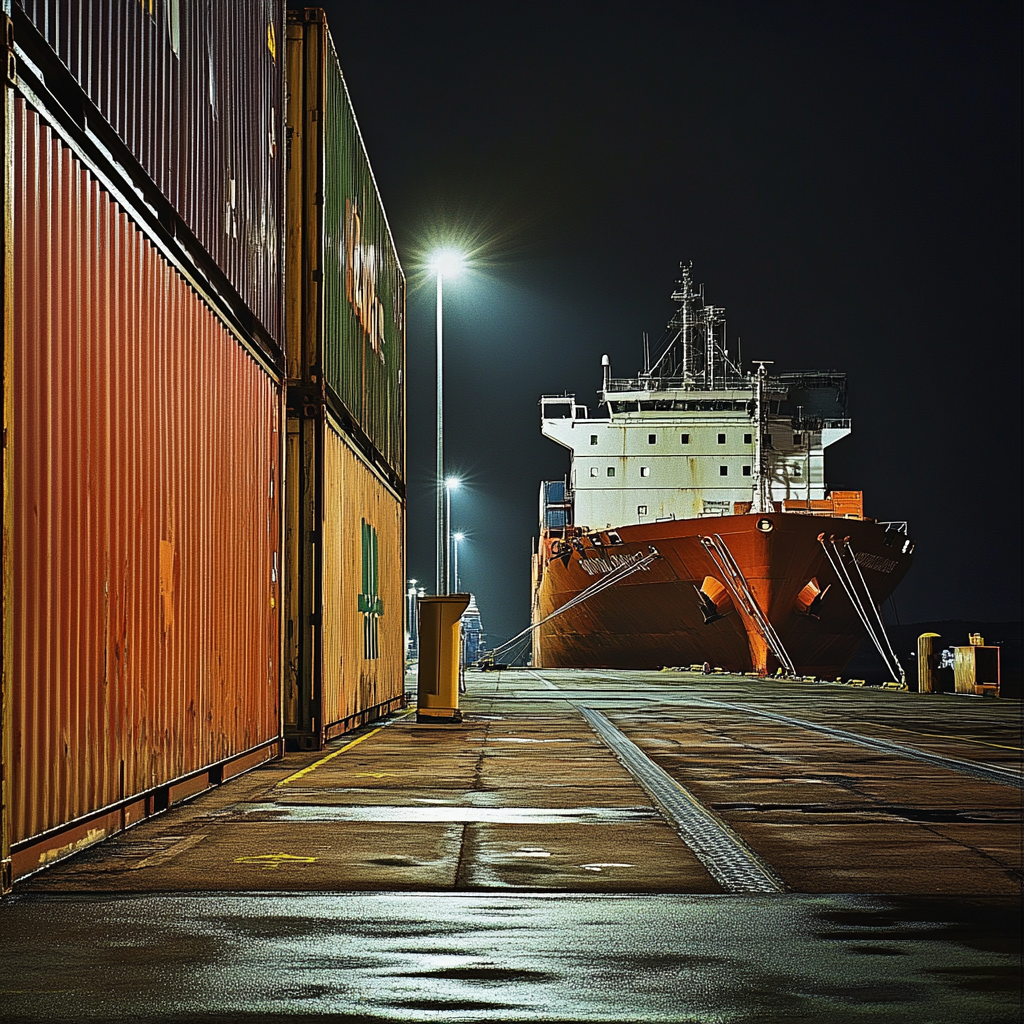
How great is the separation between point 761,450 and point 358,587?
30665 mm

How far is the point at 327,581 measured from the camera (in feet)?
44.5

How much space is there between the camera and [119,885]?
20.1 feet

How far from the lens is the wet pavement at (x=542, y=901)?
13.8ft

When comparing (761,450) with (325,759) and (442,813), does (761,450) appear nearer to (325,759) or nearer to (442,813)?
(325,759)

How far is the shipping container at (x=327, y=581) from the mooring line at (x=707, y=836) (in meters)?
3.12

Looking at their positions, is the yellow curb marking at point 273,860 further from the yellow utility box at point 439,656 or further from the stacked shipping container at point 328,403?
the yellow utility box at point 439,656

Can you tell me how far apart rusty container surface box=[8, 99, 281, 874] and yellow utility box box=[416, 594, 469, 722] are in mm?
6444

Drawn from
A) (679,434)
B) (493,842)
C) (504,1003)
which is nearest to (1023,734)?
(493,842)

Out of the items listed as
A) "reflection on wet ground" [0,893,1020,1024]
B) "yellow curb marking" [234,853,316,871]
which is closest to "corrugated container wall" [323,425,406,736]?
"yellow curb marking" [234,853,316,871]

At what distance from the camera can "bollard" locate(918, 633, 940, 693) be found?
28297 millimetres

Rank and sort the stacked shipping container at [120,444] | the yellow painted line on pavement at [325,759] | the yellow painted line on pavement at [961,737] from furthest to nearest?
the yellow painted line on pavement at [961,737]
the yellow painted line on pavement at [325,759]
the stacked shipping container at [120,444]

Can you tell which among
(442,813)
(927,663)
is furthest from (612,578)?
(442,813)

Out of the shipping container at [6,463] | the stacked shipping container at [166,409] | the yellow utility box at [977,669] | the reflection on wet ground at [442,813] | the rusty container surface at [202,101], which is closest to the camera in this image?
the shipping container at [6,463]

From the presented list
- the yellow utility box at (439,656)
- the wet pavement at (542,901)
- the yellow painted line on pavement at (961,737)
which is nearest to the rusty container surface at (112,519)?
the wet pavement at (542,901)
